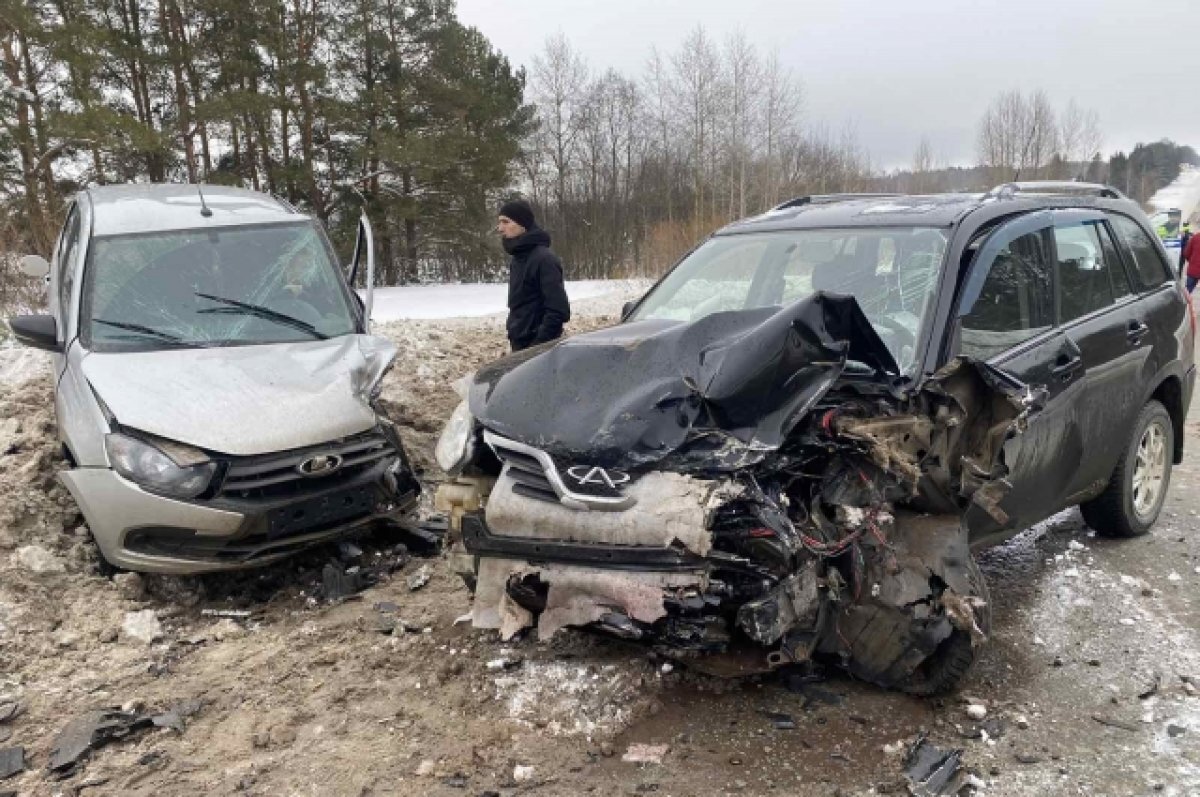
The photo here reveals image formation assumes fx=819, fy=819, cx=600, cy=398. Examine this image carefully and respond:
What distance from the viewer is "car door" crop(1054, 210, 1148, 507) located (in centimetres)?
398

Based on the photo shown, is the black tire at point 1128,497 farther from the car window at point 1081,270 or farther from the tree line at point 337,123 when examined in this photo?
the tree line at point 337,123

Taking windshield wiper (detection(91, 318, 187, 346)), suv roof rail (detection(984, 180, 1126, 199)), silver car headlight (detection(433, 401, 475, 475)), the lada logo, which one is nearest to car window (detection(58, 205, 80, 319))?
windshield wiper (detection(91, 318, 187, 346))

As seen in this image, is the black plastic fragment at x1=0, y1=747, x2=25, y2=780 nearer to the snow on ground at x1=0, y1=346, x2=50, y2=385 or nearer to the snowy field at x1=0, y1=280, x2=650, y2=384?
the snow on ground at x1=0, y1=346, x2=50, y2=385

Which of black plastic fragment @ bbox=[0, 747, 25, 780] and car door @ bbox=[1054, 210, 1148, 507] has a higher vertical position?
car door @ bbox=[1054, 210, 1148, 507]

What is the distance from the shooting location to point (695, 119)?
118 ft

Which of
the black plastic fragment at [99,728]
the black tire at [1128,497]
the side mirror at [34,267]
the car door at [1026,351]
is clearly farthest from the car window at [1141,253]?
the side mirror at [34,267]

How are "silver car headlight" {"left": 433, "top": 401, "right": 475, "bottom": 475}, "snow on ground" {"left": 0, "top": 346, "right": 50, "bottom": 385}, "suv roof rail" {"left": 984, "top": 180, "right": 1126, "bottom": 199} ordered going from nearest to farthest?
"silver car headlight" {"left": 433, "top": 401, "right": 475, "bottom": 475} → "suv roof rail" {"left": 984, "top": 180, "right": 1126, "bottom": 199} → "snow on ground" {"left": 0, "top": 346, "right": 50, "bottom": 385}

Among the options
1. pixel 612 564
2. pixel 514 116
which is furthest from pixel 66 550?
pixel 514 116

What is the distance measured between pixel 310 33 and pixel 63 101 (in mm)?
7881

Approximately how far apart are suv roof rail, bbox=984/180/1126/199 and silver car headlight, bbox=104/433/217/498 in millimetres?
4143

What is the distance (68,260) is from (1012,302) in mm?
5623

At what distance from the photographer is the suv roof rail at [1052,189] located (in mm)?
4262

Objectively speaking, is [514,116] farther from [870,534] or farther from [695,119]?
[870,534]

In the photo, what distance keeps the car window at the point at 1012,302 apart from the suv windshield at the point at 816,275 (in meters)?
0.25
